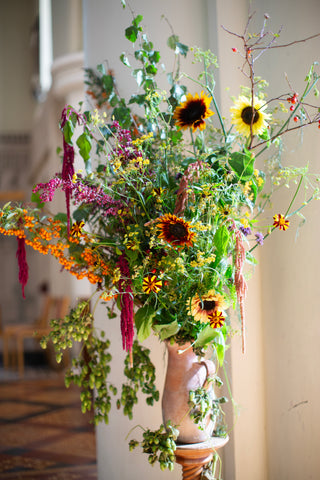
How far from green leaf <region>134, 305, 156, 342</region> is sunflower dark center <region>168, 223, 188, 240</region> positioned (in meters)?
0.30

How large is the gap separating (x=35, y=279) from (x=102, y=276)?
7.33m

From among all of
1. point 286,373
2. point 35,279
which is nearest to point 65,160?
point 286,373

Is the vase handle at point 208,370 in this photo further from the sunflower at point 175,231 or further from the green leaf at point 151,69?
the green leaf at point 151,69

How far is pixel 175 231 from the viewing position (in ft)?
5.21

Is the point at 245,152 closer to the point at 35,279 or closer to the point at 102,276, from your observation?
the point at 102,276

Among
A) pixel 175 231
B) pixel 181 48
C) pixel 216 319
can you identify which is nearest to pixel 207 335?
pixel 216 319

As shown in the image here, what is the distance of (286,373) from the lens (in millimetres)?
2178

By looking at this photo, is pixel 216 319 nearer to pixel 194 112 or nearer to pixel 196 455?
pixel 196 455

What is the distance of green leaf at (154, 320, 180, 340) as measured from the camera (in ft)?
5.61

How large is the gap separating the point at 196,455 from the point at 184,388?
211mm

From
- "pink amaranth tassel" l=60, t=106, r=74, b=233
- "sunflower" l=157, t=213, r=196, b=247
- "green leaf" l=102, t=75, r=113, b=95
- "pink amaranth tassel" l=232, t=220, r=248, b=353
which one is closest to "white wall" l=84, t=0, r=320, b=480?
"green leaf" l=102, t=75, r=113, b=95

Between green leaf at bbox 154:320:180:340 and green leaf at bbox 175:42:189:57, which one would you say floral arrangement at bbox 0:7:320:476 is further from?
green leaf at bbox 175:42:189:57

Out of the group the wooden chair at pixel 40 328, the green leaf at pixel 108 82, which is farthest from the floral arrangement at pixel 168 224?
the wooden chair at pixel 40 328

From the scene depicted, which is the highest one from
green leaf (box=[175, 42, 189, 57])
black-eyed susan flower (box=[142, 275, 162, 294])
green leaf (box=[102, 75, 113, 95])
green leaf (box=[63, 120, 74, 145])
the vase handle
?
green leaf (box=[175, 42, 189, 57])
